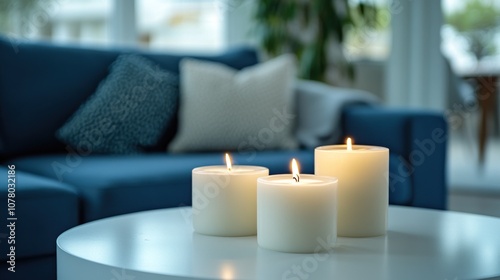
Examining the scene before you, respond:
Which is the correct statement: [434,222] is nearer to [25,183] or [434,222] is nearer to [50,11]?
[25,183]

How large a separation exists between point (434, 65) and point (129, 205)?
2645 millimetres

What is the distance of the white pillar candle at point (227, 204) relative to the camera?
3.86 ft

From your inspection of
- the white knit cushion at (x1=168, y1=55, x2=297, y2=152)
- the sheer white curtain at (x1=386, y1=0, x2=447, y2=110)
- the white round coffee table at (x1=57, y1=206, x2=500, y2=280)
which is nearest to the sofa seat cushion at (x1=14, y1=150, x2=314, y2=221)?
the white knit cushion at (x1=168, y1=55, x2=297, y2=152)

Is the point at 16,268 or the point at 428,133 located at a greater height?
the point at 428,133

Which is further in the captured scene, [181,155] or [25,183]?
[181,155]

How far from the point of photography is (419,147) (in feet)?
7.90

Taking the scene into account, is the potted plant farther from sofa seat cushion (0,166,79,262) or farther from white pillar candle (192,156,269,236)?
white pillar candle (192,156,269,236)

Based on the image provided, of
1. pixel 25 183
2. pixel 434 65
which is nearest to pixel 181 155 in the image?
pixel 25 183

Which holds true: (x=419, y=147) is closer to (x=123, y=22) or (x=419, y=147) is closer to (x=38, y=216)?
(x=38, y=216)

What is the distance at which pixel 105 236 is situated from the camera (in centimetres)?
117

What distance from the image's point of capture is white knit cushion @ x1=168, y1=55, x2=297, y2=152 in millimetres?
2496

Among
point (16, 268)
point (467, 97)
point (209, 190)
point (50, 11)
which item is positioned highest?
point (50, 11)

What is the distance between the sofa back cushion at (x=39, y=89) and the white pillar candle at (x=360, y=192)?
1470mm

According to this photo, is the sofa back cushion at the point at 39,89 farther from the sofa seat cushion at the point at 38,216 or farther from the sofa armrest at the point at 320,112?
the sofa armrest at the point at 320,112
